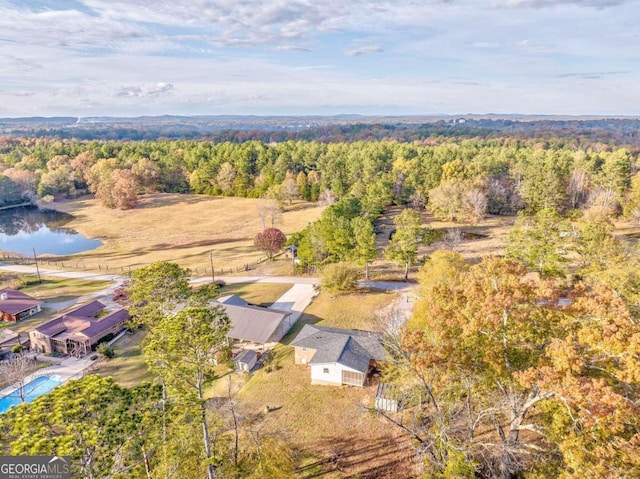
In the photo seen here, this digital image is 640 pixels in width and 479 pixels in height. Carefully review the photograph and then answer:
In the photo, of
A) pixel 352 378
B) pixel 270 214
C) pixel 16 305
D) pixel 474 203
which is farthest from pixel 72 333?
pixel 474 203

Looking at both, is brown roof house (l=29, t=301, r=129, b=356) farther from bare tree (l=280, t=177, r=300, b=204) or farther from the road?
bare tree (l=280, t=177, r=300, b=204)

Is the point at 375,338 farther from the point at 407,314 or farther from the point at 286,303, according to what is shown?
the point at 286,303

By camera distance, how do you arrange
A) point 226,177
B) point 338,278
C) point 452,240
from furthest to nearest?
point 226,177, point 452,240, point 338,278

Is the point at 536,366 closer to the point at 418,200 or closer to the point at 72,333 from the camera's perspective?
the point at 72,333

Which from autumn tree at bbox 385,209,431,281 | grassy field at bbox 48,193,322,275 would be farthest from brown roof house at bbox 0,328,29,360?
autumn tree at bbox 385,209,431,281

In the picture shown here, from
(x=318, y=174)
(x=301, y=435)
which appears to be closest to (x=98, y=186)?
(x=318, y=174)

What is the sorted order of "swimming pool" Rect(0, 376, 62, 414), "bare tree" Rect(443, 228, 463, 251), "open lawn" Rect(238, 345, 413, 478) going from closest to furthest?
"open lawn" Rect(238, 345, 413, 478) < "swimming pool" Rect(0, 376, 62, 414) < "bare tree" Rect(443, 228, 463, 251)
